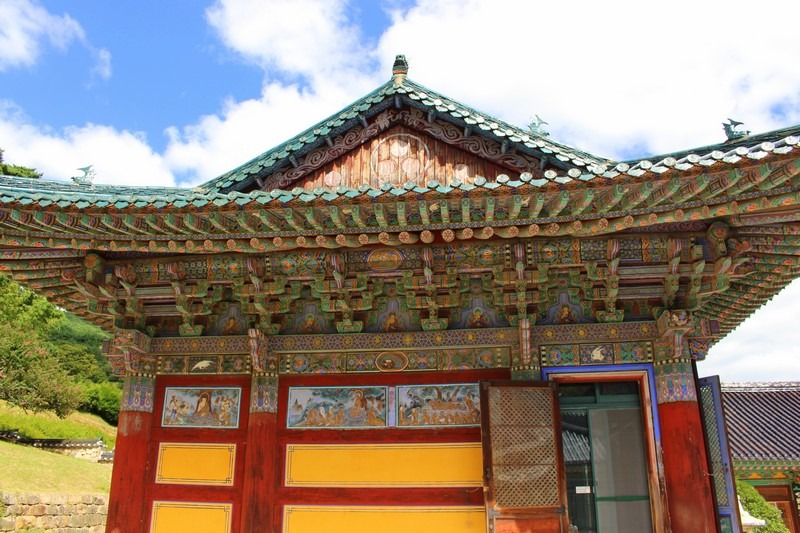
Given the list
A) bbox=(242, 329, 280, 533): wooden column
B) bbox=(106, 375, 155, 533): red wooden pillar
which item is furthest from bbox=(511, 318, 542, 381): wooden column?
bbox=(106, 375, 155, 533): red wooden pillar

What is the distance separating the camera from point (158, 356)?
26.9 feet

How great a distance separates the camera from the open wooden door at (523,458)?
21.6 feet

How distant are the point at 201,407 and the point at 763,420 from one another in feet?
73.9

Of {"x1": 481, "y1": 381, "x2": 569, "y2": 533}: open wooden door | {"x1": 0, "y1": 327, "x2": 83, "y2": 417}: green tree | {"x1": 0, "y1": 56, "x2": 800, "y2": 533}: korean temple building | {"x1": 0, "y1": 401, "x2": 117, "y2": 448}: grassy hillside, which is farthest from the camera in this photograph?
{"x1": 0, "y1": 327, "x2": 83, "y2": 417}: green tree

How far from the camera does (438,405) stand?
24.4 feet

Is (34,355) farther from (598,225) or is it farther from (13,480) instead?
(598,225)

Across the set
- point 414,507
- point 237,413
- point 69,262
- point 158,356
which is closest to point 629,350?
point 414,507

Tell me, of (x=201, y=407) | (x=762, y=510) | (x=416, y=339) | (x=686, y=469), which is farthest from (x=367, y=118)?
(x=762, y=510)

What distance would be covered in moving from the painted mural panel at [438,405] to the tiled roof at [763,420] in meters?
14.6

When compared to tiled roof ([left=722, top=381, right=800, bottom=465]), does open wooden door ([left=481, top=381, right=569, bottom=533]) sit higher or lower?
lower

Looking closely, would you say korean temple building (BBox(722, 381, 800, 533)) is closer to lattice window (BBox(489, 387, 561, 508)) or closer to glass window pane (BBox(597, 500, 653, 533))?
glass window pane (BBox(597, 500, 653, 533))

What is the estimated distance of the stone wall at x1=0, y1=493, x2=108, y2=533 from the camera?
55.2ft

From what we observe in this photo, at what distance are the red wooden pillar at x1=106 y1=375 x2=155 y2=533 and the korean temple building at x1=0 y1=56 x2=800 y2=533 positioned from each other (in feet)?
0.08

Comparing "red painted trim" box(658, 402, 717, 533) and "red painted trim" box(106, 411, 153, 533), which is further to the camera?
"red painted trim" box(106, 411, 153, 533)
